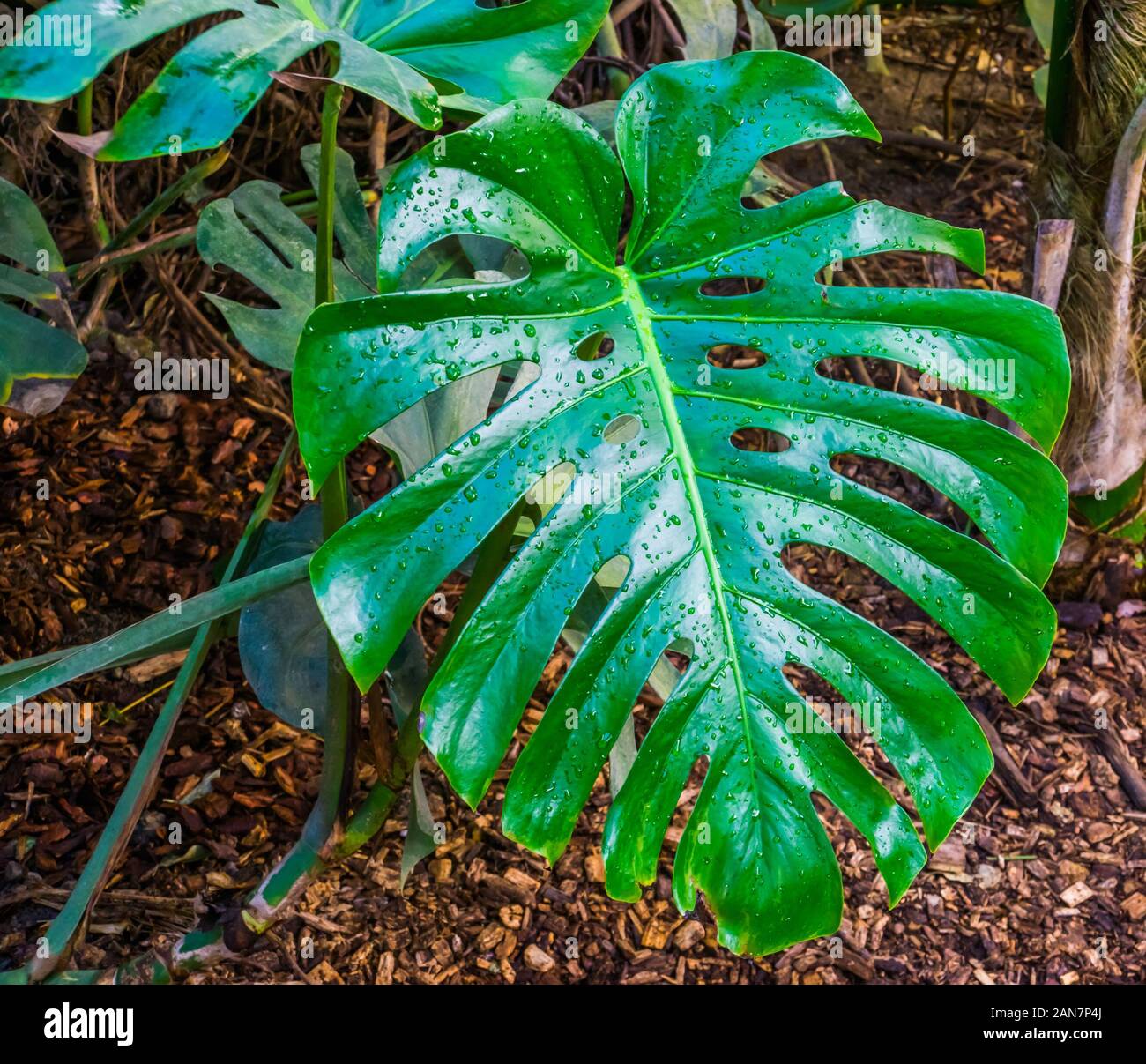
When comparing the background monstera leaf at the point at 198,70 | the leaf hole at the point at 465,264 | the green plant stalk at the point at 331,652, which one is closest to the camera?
the background monstera leaf at the point at 198,70

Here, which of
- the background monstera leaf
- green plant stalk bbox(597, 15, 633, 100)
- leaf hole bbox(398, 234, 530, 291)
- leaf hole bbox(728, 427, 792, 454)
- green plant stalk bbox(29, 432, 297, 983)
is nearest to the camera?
the background monstera leaf

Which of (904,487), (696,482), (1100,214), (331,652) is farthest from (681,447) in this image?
(904,487)

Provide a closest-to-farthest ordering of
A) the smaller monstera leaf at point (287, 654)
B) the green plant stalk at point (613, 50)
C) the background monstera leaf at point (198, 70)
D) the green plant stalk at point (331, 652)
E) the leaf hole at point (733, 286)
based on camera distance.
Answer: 1. the background monstera leaf at point (198, 70)
2. the green plant stalk at point (331, 652)
3. the smaller monstera leaf at point (287, 654)
4. the green plant stalk at point (613, 50)
5. the leaf hole at point (733, 286)

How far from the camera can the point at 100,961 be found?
1.69m

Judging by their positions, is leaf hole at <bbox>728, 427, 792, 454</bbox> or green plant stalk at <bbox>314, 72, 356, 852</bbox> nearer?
green plant stalk at <bbox>314, 72, 356, 852</bbox>

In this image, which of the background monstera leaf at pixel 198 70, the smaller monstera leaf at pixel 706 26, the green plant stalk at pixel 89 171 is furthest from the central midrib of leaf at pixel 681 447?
the green plant stalk at pixel 89 171

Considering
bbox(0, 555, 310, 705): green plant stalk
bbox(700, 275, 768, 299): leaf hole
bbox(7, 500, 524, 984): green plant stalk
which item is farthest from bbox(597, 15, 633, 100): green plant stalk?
bbox(0, 555, 310, 705): green plant stalk

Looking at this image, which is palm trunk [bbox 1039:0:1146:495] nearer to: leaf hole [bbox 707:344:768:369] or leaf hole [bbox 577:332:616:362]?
leaf hole [bbox 707:344:768:369]

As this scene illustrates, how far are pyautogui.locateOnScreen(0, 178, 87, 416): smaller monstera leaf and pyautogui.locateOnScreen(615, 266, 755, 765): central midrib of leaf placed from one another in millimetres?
704

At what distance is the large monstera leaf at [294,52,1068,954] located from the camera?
1.08m

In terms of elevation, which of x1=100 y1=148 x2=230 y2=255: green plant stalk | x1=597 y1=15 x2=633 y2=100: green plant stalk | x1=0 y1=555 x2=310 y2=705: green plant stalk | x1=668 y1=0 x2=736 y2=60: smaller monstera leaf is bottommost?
x1=0 y1=555 x2=310 y2=705: green plant stalk

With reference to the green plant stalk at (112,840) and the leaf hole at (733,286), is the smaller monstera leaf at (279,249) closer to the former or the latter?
the green plant stalk at (112,840)

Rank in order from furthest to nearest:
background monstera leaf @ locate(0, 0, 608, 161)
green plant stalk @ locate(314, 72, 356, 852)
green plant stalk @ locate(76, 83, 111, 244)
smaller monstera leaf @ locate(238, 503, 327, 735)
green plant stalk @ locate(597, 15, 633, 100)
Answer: green plant stalk @ locate(597, 15, 633, 100) → green plant stalk @ locate(76, 83, 111, 244) → smaller monstera leaf @ locate(238, 503, 327, 735) → green plant stalk @ locate(314, 72, 356, 852) → background monstera leaf @ locate(0, 0, 608, 161)

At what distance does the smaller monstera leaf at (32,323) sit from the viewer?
1396 millimetres
